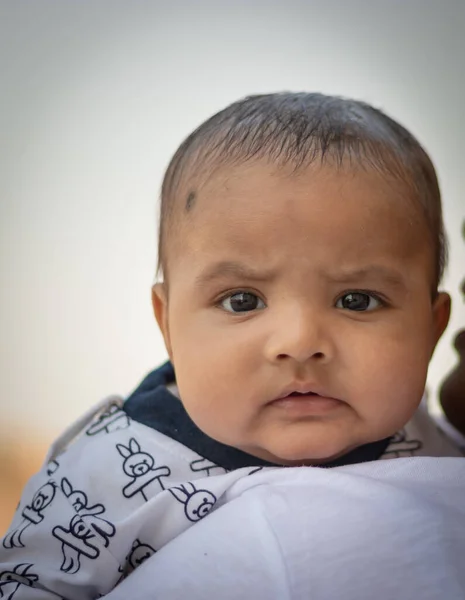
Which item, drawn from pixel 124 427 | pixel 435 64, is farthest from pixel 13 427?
pixel 435 64

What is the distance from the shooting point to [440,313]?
83 cm

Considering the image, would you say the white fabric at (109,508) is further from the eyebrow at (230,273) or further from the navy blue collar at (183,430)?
the eyebrow at (230,273)

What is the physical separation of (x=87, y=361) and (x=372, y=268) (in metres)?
0.76

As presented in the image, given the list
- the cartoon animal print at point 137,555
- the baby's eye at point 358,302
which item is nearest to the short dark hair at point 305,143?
the baby's eye at point 358,302

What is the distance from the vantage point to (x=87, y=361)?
50.8 inches

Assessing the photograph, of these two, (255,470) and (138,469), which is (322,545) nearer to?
(255,470)

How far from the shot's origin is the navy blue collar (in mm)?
764

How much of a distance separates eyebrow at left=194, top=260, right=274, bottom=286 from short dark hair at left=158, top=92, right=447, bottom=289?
0.30ft

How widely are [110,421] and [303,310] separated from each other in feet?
1.09

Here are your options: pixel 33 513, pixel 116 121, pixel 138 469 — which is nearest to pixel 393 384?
pixel 138 469

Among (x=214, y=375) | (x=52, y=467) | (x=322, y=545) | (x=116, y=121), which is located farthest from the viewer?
(x=116, y=121)

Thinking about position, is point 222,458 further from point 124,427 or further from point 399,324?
point 399,324

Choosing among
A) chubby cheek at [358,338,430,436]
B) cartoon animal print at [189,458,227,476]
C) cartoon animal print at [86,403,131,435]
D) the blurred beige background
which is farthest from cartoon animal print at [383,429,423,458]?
the blurred beige background

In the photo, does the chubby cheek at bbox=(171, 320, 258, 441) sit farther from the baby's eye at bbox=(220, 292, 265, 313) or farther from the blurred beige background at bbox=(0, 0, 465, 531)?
the blurred beige background at bbox=(0, 0, 465, 531)
